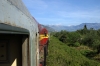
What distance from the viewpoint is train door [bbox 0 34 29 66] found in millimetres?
2123

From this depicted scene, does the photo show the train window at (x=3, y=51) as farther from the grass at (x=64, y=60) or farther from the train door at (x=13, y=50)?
the grass at (x=64, y=60)

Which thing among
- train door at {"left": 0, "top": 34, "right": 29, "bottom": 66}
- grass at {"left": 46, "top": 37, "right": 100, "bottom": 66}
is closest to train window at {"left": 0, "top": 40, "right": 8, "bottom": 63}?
train door at {"left": 0, "top": 34, "right": 29, "bottom": 66}

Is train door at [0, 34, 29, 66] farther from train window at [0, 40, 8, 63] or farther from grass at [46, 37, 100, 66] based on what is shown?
grass at [46, 37, 100, 66]

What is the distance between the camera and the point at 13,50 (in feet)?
7.48

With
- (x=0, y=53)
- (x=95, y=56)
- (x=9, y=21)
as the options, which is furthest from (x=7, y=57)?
(x=95, y=56)

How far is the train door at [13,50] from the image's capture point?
83.6 inches

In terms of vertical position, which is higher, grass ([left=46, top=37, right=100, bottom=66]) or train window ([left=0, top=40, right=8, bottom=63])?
train window ([left=0, top=40, right=8, bottom=63])

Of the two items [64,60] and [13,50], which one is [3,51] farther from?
[64,60]

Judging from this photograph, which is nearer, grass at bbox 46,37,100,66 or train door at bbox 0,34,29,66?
train door at bbox 0,34,29,66

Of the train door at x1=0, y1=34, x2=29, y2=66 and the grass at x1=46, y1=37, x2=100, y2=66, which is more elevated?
the train door at x1=0, y1=34, x2=29, y2=66

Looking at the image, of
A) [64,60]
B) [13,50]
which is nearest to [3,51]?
[13,50]

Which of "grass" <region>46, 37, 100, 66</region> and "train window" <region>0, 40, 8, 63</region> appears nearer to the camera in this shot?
"train window" <region>0, 40, 8, 63</region>

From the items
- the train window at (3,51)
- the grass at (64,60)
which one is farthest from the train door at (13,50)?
the grass at (64,60)

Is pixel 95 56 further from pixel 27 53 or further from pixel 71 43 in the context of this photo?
pixel 27 53
